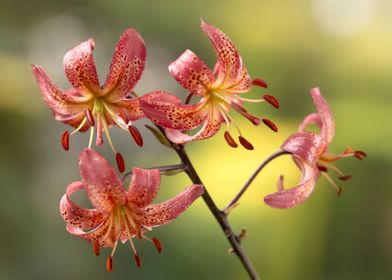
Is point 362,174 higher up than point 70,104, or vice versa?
point 70,104

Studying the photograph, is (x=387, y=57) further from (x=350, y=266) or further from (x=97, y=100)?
(x=97, y=100)

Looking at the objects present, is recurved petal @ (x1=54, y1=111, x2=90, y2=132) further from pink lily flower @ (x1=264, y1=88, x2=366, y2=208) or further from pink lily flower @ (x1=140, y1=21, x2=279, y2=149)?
pink lily flower @ (x1=264, y1=88, x2=366, y2=208)

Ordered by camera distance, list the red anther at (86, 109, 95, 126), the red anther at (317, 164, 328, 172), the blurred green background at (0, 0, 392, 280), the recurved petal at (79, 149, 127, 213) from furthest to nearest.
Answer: the blurred green background at (0, 0, 392, 280), the red anther at (317, 164, 328, 172), the red anther at (86, 109, 95, 126), the recurved petal at (79, 149, 127, 213)

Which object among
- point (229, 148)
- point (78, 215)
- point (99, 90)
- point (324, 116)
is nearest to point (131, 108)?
point (99, 90)

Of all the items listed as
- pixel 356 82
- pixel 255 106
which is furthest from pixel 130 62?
pixel 356 82

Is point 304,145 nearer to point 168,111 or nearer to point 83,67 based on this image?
point 168,111

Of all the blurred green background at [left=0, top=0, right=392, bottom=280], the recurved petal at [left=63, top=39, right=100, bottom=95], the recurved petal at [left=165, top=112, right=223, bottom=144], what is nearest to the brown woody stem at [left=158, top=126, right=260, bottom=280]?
the recurved petal at [left=165, top=112, right=223, bottom=144]
